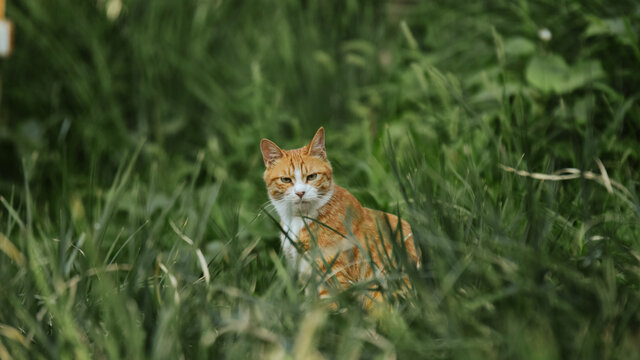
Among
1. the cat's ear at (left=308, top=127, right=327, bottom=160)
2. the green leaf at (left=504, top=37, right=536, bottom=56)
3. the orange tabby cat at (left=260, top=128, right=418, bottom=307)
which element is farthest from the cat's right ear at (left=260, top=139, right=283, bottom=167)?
the green leaf at (left=504, top=37, right=536, bottom=56)

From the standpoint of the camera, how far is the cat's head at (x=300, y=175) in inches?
79.7

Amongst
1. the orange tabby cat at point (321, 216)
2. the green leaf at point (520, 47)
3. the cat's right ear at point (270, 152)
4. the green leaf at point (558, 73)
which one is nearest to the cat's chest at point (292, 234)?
the orange tabby cat at point (321, 216)

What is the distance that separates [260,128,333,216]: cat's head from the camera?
79.7 inches

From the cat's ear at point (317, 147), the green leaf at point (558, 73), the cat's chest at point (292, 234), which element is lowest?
the green leaf at point (558, 73)

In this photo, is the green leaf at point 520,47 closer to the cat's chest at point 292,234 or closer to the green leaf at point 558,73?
the green leaf at point 558,73

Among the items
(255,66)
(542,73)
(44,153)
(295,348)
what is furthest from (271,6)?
(295,348)

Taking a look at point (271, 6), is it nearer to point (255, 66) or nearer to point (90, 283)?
point (255, 66)

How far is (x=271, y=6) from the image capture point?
15.8ft

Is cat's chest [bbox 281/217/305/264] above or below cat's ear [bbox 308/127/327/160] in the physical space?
below

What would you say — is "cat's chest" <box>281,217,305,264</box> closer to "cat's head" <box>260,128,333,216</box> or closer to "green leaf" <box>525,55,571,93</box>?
"cat's head" <box>260,128,333,216</box>

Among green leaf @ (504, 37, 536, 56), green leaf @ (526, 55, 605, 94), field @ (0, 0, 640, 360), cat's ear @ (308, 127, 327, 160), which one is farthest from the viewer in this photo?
green leaf @ (504, 37, 536, 56)

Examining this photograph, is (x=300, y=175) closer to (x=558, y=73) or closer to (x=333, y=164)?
(x=333, y=164)

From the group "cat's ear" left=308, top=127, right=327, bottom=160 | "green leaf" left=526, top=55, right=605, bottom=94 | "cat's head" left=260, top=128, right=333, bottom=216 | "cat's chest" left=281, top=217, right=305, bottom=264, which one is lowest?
"green leaf" left=526, top=55, right=605, bottom=94

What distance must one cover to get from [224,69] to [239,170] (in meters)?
0.99
